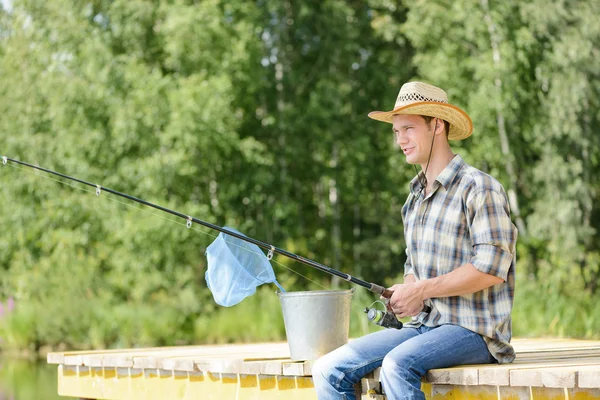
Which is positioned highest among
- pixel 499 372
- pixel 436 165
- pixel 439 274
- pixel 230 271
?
pixel 436 165

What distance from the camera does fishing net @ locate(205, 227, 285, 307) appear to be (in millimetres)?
3889

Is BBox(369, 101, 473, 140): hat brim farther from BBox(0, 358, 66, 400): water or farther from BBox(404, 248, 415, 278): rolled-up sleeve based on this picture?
BBox(0, 358, 66, 400): water

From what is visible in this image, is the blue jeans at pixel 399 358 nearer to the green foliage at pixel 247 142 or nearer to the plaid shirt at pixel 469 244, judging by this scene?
the plaid shirt at pixel 469 244

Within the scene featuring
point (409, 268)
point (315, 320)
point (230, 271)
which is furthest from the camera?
point (230, 271)

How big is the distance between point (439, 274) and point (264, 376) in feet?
3.61

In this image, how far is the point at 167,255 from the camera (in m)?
14.8

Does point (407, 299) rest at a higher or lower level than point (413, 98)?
lower

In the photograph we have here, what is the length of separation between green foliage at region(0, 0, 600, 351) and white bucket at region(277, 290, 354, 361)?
27.5ft

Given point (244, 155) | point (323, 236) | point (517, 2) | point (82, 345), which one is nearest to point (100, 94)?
point (244, 155)

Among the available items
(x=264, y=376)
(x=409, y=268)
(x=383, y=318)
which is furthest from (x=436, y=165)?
(x=264, y=376)

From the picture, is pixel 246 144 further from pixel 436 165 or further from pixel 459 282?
pixel 459 282

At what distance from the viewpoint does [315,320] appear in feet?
12.3

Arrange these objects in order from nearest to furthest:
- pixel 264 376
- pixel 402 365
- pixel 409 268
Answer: pixel 402 365 → pixel 409 268 → pixel 264 376

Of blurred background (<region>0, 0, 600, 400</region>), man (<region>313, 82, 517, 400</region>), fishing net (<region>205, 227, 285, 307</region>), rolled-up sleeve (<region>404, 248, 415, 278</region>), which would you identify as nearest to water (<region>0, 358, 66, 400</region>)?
blurred background (<region>0, 0, 600, 400</region>)
